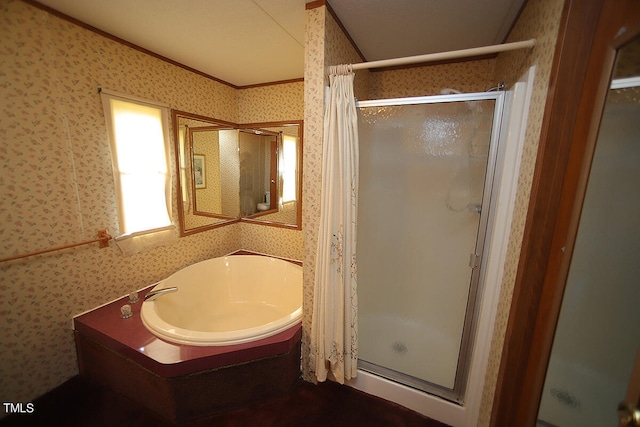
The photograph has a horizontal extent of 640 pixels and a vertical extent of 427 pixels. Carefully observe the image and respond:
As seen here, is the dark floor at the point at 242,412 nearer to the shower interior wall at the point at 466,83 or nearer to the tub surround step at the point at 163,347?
the shower interior wall at the point at 466,83

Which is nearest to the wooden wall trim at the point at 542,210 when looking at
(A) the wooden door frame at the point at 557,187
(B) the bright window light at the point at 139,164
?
(A) the wooden door frame at the point at 557,187

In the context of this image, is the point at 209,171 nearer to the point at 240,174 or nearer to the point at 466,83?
the point at 240,174

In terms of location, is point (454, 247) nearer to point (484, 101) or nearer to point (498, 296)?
point (498, 296)

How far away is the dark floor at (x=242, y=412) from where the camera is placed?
1.29 metres

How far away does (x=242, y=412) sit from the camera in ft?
4.49

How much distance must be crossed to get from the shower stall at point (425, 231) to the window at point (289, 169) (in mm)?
967

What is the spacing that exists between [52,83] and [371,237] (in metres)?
2.13

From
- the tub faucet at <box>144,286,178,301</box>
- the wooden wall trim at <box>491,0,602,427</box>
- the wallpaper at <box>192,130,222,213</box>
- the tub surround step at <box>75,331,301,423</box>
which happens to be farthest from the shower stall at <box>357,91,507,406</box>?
the wallpaper at <box>192,130,222,213</box>

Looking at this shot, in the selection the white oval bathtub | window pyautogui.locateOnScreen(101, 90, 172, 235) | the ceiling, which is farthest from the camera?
the white oval bathtub

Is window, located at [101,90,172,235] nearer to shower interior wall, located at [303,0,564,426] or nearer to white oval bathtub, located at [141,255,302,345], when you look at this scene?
white oval bathtub, located at [141,255,302,345]

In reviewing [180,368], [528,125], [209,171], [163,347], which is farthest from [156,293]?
[528,125]

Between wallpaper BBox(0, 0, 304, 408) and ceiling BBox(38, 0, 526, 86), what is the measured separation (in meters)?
0.18

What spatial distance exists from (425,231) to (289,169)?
4.78 feet

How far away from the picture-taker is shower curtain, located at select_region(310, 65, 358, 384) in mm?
1251
